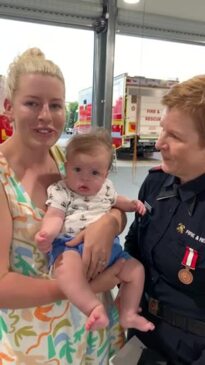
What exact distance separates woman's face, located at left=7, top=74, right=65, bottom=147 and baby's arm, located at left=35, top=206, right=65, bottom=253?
0.21 meters

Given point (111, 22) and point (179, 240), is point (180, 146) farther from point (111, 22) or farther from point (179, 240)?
point (111, 22)

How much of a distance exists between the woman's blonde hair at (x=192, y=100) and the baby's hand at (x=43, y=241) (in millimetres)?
526

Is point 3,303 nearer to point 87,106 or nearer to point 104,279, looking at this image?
point 104,279

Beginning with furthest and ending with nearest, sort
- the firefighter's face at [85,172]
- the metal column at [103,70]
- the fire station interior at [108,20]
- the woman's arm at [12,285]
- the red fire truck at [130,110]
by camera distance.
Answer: the red fire truck at [130,110] → the metal column at [103,70] → the fire station interior at [108,20] → the firefighter's face at [85,172] → the woman's arm at [12,285]

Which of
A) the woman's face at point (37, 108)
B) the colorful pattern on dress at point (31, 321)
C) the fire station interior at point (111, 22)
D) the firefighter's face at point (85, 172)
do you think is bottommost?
the colorful pattern on dress at point (31, 321)

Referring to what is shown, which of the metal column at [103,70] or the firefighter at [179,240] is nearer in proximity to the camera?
the firefighter at [179,240]

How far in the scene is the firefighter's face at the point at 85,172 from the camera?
1.11 meters

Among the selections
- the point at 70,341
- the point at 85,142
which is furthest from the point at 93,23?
the point at 70,341

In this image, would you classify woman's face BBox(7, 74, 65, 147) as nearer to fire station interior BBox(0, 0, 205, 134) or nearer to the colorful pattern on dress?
the colorful pattern on dress

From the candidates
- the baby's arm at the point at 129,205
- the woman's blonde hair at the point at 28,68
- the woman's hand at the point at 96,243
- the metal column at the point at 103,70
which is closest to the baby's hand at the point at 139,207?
the baby's arm at the point at 129,205

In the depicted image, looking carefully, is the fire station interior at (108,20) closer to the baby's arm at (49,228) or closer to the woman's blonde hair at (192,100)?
the woman's blonde hair at (192,100)

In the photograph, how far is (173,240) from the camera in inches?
42.1

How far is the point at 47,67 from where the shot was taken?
99 cm

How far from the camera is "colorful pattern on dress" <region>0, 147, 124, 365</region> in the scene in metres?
0.99
